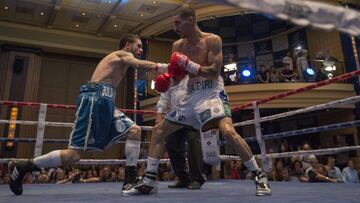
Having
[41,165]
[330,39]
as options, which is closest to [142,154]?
[41,165]

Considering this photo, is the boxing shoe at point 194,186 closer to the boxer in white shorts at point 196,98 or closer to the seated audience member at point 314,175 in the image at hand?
the boxer in white shorts at point 196,98

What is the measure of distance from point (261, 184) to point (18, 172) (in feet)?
4.25

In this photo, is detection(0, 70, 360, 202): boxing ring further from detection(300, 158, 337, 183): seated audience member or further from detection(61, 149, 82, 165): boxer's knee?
detection(300, 158, 337, 183): seated audience member

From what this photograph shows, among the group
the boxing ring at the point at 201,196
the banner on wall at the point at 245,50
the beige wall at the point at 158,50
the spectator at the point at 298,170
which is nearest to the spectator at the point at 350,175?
the spectator at the point at 298,170

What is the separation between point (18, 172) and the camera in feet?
5.75

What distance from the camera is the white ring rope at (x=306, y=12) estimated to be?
433 mm

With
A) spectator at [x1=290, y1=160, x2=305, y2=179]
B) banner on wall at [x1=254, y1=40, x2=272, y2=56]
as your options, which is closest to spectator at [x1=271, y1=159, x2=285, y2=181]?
spectator at [x1=290, y1=160, x2=305, y2=179]

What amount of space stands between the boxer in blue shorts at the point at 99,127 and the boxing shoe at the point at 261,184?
0.69 metres

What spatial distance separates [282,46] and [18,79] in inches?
307

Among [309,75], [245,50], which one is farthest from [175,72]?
[245,50]

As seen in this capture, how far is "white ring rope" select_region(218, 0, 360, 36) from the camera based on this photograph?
43 cm

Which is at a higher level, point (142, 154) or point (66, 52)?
point (66, 52)

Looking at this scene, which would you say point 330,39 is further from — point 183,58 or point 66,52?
point 183,58

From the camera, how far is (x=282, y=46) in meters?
10.3
